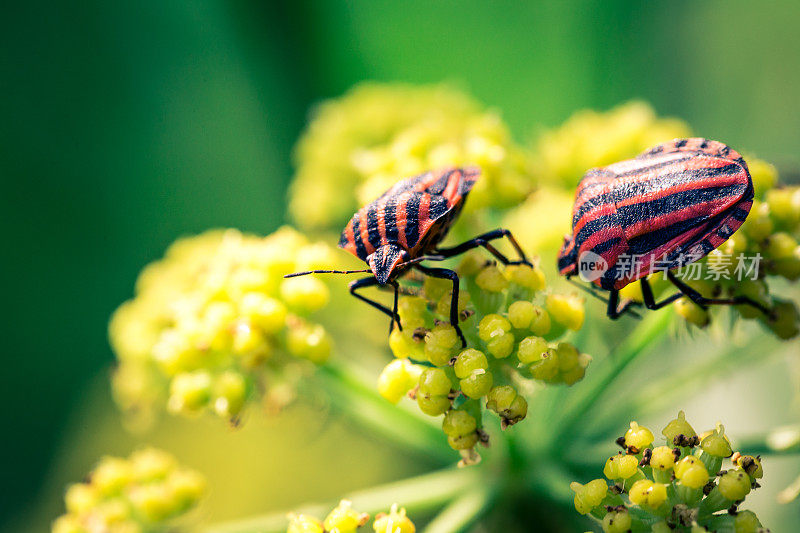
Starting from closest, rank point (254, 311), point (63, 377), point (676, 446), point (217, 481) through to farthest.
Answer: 1. point (676, 446)
2. point (254, 311)
3. point (217, 481)
4. point (63, 377)

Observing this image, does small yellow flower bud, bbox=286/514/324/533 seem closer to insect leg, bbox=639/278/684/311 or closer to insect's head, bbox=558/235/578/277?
insect's head, bbox=558/235/578/277

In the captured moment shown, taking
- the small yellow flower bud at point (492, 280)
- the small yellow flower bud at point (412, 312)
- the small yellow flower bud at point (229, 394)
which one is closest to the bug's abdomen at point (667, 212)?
the small yellow flower bud at point (492, 280)

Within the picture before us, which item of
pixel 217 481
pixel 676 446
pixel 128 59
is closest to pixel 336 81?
pixel 128 59

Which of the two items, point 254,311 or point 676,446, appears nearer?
point 676,446

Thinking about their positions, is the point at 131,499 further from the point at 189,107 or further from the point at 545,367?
the point at 189,107

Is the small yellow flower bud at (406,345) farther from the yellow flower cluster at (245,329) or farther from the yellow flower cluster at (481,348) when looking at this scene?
the yellow flower cluster at (245,329)

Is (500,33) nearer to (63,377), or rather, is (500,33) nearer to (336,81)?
(336,81)
